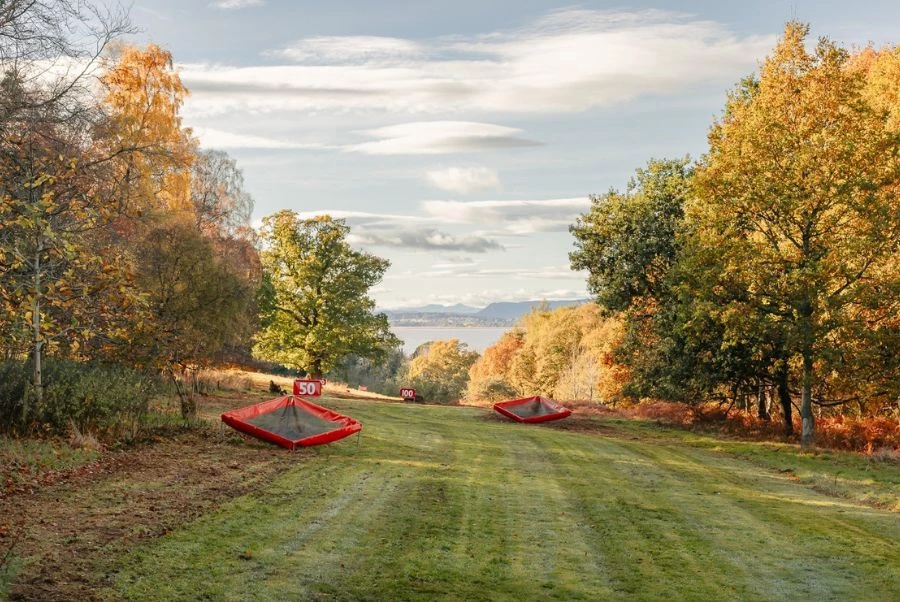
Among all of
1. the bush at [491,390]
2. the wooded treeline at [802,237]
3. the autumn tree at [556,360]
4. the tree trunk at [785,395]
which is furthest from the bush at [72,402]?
the bush at [491,390]

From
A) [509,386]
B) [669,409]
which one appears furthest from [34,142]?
[509,386]

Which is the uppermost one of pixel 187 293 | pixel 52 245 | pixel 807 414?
pixel 187 293

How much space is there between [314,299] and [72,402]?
3240 cm

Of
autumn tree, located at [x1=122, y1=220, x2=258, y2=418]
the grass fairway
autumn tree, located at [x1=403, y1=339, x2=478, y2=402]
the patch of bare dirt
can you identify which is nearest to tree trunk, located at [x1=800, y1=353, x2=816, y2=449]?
the grass fairway

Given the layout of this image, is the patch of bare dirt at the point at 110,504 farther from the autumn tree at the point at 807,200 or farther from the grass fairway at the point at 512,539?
the autumn tree at the point at 807,200

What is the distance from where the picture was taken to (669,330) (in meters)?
32.2

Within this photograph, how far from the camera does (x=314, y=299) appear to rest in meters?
49.5

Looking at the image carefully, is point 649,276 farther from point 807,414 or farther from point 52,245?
point 52,245

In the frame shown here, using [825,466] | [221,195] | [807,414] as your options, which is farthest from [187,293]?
[221,195]

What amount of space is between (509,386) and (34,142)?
83.2 metres

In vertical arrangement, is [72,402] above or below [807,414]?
above

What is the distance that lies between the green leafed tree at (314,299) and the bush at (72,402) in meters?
30.1

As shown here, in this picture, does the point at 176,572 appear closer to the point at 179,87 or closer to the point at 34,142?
the point at 34,142

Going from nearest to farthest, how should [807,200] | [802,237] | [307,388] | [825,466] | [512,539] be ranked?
1. [512,539]
2. [825,466]
3. [807,200]
4. [802,237]
5. [307,388]
